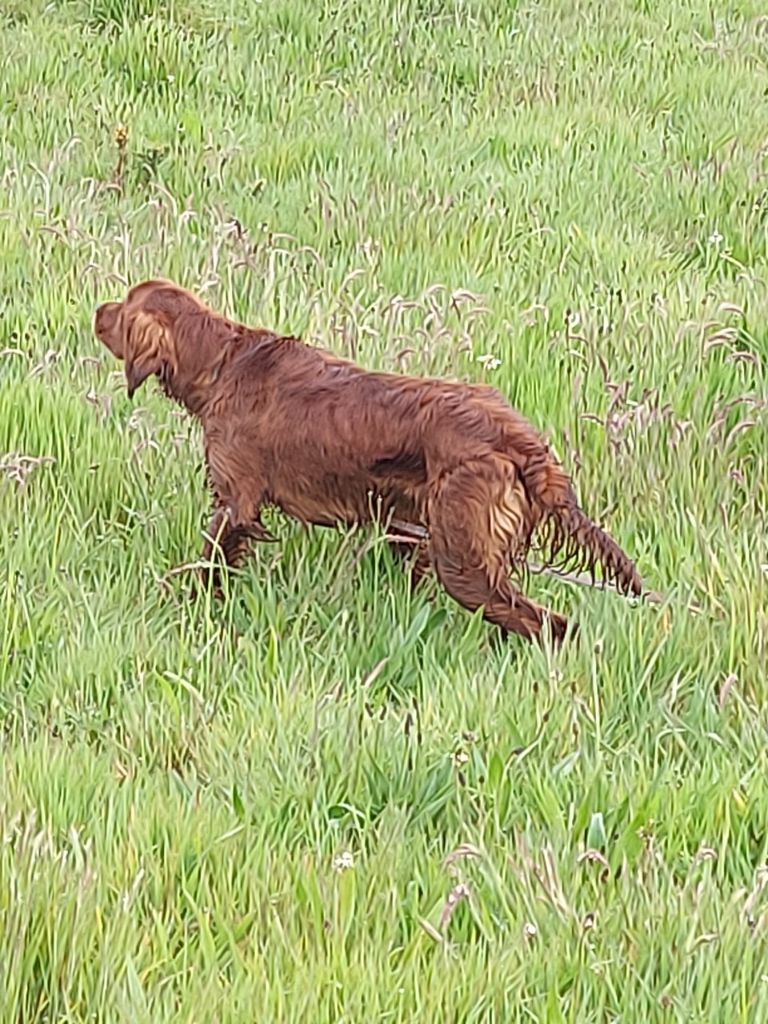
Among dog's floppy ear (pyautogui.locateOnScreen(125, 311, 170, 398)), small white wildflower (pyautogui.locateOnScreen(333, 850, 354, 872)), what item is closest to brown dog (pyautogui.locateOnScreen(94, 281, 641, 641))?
dog's floppy ear (pyautogui.locateOnScreen(125, 311, 170, 398))

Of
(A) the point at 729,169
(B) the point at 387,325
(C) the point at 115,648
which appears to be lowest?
(C) the point at 115,648

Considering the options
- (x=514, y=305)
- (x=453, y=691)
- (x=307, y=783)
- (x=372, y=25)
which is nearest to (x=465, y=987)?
(x=307, y=783)

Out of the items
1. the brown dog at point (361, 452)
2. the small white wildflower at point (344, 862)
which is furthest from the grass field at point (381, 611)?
the brown dog at point (361, 452)

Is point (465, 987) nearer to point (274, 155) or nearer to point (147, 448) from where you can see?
point (147, 448)

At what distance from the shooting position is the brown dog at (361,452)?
3734mm

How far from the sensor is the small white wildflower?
2.76 metres

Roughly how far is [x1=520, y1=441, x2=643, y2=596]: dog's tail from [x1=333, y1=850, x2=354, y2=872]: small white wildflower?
3.90 ft

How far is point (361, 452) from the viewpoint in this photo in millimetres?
3914

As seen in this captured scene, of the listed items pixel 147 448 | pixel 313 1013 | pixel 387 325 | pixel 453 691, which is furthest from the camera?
pixel 387 325

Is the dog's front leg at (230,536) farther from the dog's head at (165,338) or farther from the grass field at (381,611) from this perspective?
the dog's head at (165,338)

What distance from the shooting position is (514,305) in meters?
5.60

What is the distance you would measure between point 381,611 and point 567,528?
487 mm

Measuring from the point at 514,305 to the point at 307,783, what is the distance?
2.84m

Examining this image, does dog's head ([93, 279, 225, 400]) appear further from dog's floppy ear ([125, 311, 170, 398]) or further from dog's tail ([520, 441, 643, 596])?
dog's tail ([520, 441, 643, 596])
